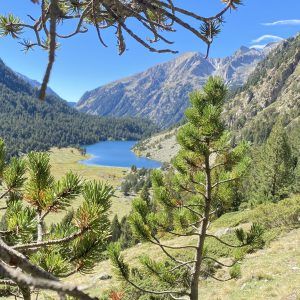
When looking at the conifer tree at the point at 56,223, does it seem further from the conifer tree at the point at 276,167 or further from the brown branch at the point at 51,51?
the conifer tree at the point at 276,167

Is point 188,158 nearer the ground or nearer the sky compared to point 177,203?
nearer the sky

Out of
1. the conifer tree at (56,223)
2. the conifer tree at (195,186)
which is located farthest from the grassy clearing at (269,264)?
the conifer tree at (56,223)

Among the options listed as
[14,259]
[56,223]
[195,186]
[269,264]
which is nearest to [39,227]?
[56,223]

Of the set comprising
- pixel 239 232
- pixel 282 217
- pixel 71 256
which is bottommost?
pixel 282 217

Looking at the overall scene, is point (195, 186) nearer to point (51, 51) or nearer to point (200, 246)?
point (200, 246)

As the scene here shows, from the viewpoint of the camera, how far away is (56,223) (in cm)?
214

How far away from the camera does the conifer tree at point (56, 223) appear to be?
1856 millimetres

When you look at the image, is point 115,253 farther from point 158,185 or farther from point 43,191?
point 43,191

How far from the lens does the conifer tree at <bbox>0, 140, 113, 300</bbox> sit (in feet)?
6.09

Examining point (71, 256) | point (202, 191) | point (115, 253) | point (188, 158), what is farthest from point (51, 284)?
point (202, 191)

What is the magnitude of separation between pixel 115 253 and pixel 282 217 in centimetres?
2629

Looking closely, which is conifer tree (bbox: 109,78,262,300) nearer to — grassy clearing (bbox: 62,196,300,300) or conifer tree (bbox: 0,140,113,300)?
grassy clearing (bbox: 62,196,300,300)

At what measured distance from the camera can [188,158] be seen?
8.26 meters

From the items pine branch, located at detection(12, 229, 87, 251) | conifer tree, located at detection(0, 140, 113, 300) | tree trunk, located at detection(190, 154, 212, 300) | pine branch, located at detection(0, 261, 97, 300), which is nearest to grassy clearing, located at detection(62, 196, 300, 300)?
tree trunk, located at detection(190, 154, 212, 300)
